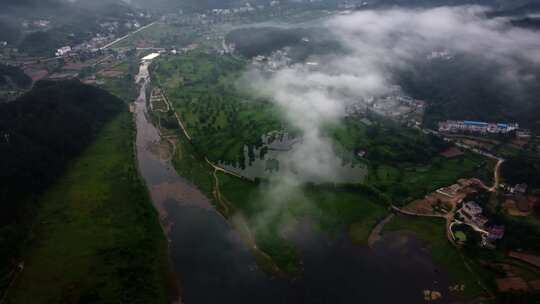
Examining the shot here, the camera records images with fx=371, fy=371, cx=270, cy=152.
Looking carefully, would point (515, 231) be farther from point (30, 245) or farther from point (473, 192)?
point (30, 245)

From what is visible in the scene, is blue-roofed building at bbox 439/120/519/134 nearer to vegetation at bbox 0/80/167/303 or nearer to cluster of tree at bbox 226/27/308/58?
vegetation at bbox 0/80/167/303

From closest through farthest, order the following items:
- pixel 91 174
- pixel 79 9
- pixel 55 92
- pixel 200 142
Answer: pixel 91 174, pixel 200 142, pixel 55 92, pixel 79 9

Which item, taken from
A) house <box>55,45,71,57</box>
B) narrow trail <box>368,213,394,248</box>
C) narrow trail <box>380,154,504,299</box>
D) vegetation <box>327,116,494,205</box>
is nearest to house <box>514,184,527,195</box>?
narrow trail <box>380,154,504,299</box>

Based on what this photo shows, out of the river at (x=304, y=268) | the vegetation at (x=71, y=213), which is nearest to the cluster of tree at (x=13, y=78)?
the vegetation at (x=71, y=213)

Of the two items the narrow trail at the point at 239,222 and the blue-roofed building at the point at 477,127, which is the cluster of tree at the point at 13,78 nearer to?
the narrow trail at the point at 239,222

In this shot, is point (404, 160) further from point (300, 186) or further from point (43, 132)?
point (43, 132)

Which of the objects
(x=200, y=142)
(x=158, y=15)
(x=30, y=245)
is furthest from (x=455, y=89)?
(x=158, y=15)
